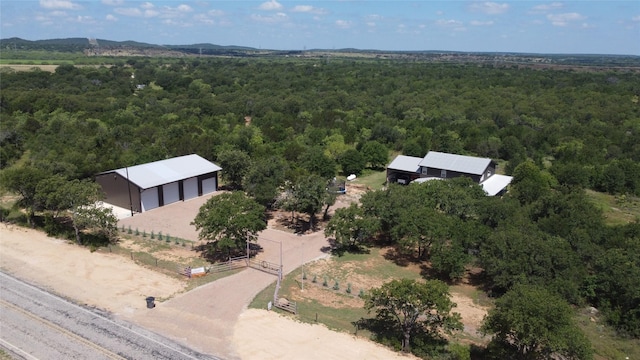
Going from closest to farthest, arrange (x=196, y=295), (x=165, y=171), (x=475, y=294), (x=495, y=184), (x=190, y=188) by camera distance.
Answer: (x=196, y=295)
(x=475, y=294)
(x=165, y=171)
(x=190, y=188)
(x=495, y=184)

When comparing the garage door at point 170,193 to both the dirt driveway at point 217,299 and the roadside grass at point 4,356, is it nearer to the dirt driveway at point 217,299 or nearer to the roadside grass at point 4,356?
the dirt driveway at point 217,299

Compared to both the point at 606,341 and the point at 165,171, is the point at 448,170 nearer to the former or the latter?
the point at 606,341

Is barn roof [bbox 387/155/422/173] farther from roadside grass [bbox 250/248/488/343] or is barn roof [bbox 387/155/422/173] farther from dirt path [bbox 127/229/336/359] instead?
dirt path [bbox 127/229/336/359]

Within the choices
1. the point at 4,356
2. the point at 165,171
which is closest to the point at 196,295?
the point at 4,356

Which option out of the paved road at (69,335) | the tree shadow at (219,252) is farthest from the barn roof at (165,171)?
the paved road at (69,335)

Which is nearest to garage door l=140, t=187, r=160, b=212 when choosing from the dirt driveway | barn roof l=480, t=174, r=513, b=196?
the dirt driveway

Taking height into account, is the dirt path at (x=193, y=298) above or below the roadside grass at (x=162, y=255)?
above
